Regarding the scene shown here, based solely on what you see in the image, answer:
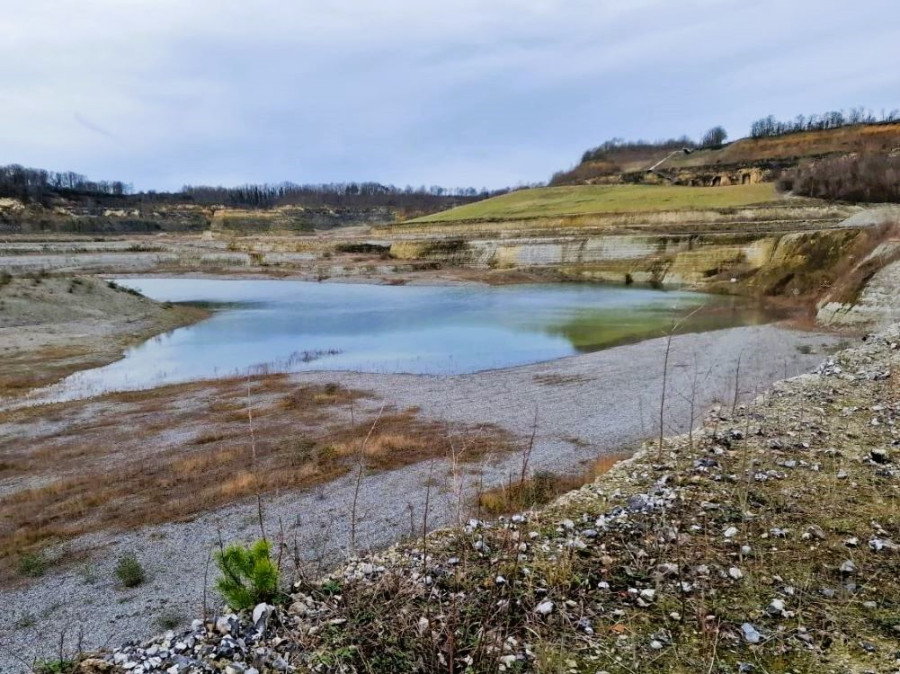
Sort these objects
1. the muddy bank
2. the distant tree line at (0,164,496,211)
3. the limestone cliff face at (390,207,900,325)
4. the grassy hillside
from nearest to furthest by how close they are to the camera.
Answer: the muddy bank
the limestone cliff face at (390,207,900,325)
the grassy hillside
the distant tree line at (0,164,496,211)

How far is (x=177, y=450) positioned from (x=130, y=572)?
4487 millimetres

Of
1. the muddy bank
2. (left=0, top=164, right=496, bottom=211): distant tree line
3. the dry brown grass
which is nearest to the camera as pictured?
the dry brown grass

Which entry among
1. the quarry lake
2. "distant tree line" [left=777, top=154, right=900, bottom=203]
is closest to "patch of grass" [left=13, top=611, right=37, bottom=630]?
the quarry lake

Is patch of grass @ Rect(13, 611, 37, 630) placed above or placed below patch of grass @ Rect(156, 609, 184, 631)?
below

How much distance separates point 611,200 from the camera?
68312 millimetres

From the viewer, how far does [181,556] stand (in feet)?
21.4

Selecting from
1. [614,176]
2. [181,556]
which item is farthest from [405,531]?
[614,176]

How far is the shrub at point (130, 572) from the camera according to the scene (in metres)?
5.99

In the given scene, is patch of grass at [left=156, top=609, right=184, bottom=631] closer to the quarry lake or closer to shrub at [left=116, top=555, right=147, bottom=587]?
shrub at [left=116, top=555, right=147, bottom=587]

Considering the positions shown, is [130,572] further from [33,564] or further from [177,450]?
[177,450]

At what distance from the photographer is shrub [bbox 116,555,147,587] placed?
19.7ft

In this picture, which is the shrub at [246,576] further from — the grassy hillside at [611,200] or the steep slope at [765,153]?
the steep slope at [765,153]

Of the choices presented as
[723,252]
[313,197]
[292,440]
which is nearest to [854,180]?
[723,252]

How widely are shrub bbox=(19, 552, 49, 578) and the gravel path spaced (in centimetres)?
18
